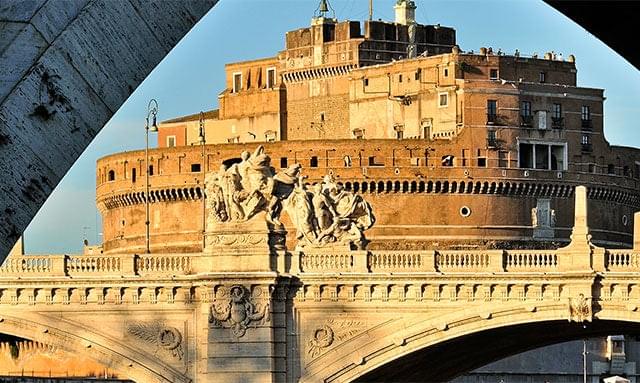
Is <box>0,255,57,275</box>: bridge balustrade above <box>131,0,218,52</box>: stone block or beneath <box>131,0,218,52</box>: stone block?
beneath

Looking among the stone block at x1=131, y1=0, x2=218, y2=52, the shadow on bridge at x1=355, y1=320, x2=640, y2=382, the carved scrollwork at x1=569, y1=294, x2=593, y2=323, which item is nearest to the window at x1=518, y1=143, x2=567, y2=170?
the shadow on bridge at x1=355, y1=320, x2=640, y2=382

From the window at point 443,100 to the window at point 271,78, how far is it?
12418mm

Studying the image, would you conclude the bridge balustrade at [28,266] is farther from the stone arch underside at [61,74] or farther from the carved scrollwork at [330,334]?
the stone arch underside at [61,74]

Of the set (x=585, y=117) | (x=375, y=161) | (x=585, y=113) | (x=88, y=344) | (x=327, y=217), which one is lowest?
(x=88, y=344)

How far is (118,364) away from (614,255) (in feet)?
29.8

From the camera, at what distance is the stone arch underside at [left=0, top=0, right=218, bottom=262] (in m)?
2.84

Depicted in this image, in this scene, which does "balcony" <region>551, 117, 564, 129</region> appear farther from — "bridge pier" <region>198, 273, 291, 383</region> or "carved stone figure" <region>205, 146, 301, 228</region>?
"bridge pier" <region>198, 273, 291, 383</region>

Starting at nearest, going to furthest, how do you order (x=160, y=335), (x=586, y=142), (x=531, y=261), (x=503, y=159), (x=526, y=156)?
(x=531, y=261) → (x=160, y=335) → (x=503, y=159) → (x=586, y=142) → (x=526, y=156)

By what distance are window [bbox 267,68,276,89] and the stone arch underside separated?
88242mm

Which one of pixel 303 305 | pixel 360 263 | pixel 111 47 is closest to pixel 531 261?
pixel 360 263

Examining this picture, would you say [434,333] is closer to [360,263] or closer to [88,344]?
[360,263]

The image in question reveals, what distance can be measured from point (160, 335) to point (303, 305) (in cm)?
270

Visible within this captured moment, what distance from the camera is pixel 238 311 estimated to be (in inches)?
1612

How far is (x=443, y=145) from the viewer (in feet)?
257
